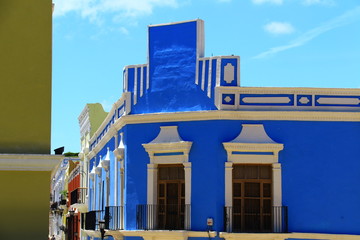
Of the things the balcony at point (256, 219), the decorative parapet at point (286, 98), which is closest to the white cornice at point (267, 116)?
the decorative parapet at point (286, 98)

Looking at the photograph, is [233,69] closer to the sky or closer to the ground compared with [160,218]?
closer to the sky

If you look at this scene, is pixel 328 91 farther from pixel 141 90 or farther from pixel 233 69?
pixel 141 90

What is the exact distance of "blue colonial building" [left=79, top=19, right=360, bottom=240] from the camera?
16922 millimetres

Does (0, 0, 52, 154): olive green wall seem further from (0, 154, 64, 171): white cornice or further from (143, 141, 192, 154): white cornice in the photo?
(143, 141, 192, 154): white cornice

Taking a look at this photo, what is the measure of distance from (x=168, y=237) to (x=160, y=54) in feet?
14.9

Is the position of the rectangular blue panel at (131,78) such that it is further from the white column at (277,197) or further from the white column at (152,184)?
the white column at (277,197)

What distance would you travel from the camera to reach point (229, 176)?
55.5ft

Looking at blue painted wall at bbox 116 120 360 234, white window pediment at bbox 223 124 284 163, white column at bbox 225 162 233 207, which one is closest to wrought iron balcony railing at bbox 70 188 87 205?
blue painted wall at bbox 116 120 360 234

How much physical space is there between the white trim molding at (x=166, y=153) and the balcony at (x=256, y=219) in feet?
3.79

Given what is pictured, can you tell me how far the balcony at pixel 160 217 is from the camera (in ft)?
56.8

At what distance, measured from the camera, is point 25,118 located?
30.9 feet

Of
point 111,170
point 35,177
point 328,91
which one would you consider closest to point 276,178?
point 328,91

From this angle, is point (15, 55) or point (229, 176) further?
point (229, 176)

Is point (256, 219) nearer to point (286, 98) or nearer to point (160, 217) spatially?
point (160, 217)
